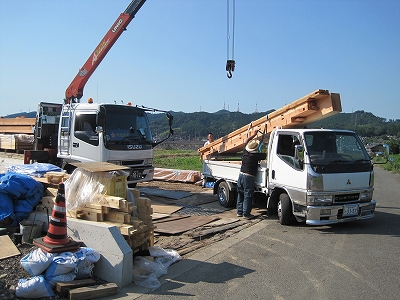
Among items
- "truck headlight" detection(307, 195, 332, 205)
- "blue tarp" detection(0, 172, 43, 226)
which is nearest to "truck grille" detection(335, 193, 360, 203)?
"truck headlight" detection(307, 195, 332, 205)

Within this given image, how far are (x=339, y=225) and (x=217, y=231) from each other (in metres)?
2.84

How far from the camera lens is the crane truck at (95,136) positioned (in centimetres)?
997

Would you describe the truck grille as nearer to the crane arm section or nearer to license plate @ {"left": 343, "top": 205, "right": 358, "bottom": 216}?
license plate @ {"left": 343, "top": 205, "right": 358, "bottom": 216}

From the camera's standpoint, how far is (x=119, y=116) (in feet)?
33.9

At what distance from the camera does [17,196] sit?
20.8 feet

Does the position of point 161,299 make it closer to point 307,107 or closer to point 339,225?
point 339,225

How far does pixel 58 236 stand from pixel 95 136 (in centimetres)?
565

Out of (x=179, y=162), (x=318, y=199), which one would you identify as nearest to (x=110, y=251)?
(x=318, y=199)

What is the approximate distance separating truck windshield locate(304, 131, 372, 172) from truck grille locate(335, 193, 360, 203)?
A: 0.55m

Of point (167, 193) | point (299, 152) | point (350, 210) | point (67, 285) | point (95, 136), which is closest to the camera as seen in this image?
point (67, 285)

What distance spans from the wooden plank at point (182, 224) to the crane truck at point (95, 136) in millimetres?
2679

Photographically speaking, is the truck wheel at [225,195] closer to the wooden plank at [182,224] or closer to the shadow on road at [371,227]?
the wooden plank at [182,224]

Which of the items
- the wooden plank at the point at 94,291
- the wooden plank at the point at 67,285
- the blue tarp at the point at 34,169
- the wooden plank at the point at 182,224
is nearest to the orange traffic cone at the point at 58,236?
the wooden plank at the point at 67,285

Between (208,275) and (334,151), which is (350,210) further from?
(208,275)
